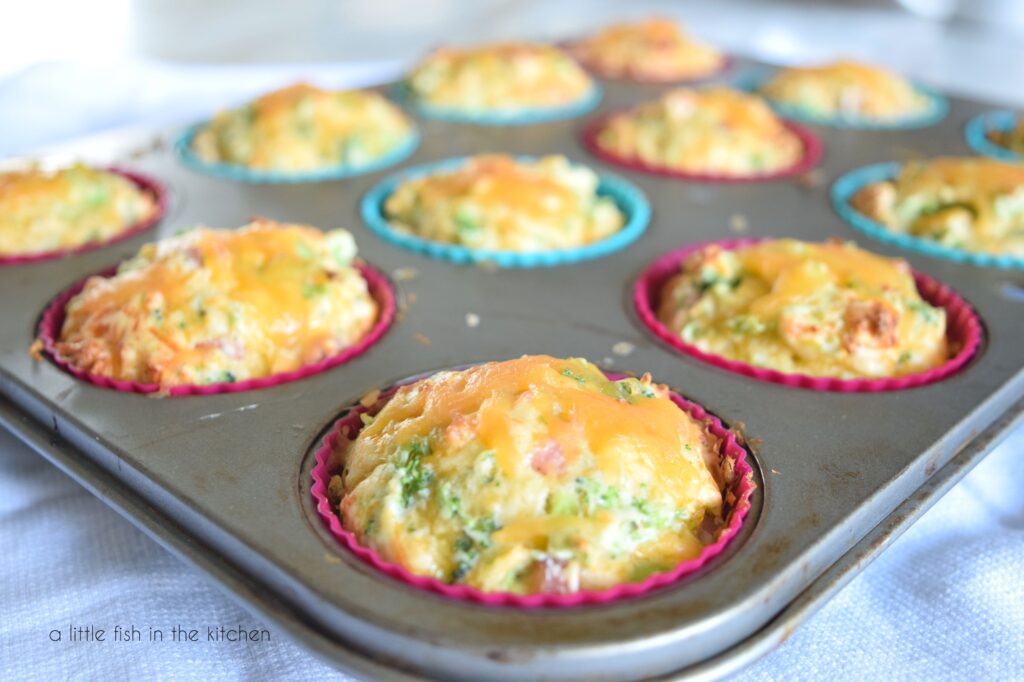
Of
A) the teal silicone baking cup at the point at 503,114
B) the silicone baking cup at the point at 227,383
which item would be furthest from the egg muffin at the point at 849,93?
the silicone baking cup at the point at 227,383

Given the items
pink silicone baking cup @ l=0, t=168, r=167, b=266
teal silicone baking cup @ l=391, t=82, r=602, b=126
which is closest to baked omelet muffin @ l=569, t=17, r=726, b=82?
teal silicone baking cup @ l=391, t=82, r=602, b=126

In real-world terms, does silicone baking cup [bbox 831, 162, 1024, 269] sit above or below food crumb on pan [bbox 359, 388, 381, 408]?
below

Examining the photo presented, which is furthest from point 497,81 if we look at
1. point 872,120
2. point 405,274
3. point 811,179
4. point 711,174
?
point 405,274

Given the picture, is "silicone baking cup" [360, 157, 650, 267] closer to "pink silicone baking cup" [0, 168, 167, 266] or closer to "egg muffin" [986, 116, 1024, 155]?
"pink silicone baking cup" [0, 168, 167, 266]

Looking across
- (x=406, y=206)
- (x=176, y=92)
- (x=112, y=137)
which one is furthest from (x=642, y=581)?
(x=176, y=92)

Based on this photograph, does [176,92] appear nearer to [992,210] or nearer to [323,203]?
[323,203]

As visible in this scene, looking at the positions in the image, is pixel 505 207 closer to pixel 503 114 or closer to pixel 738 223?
pixel 738 223
